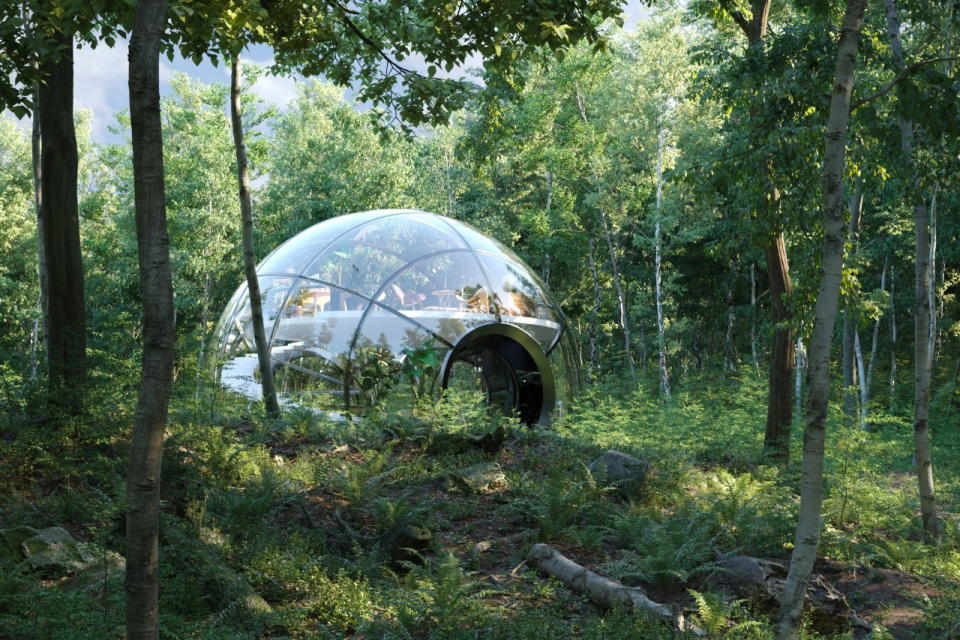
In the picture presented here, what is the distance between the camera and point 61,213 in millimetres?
8289

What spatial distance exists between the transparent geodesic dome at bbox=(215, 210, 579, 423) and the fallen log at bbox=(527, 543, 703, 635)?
5.90m

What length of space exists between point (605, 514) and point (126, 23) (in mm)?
6842

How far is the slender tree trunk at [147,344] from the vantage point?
3436mm

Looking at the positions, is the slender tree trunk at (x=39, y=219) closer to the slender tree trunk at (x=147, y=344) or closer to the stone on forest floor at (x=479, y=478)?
the stone on forest floor at (x=479, y=478)

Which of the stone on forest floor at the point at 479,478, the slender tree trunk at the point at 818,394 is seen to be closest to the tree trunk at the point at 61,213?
the stone on forest floor at the point at 479,478

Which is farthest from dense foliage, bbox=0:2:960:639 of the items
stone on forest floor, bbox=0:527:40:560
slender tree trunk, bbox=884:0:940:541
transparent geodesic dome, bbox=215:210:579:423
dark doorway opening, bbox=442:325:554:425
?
dark doorway opening, bbox=442:325:554:425

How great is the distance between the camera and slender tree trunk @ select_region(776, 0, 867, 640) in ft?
16.0

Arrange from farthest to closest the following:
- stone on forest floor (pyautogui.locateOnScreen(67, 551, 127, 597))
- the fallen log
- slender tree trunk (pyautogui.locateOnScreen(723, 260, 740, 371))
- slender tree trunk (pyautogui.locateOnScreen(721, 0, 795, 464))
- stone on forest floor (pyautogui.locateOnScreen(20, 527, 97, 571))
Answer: slender tree trunk (pyautogui.locateOnScreen(723, 260, 740, 371)) → slender tree trunk (pyautogui.locateOnScreen(721, 0, 795, 464)) → the fallen log → stone on forest floor (pyautogui.locateOnScreen(20, 527, 97, 571)) → stone on forest floor (pyautogui.locateOnScreen(67, 551, 127, 597))

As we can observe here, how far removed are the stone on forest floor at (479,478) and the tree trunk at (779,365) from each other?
4.83 meters

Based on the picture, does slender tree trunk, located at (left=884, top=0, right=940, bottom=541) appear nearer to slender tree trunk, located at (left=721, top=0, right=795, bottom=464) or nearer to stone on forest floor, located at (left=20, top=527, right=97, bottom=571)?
slender tree trunk, located at (left=721, top=0, right=795, bottom=464)

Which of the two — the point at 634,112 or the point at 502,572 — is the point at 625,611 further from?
the point at 634,112

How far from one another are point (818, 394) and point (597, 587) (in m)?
2.43

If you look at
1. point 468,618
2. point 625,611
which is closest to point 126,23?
point 468,618

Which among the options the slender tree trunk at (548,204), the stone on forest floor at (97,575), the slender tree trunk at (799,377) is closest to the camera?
the stone on forest floor at (97,575)
